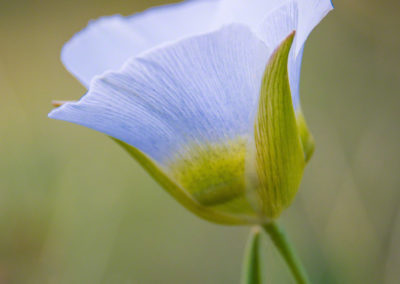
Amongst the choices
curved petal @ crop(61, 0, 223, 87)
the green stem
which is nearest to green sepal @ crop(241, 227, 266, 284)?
the green stem

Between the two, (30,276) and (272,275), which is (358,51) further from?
(30,276)

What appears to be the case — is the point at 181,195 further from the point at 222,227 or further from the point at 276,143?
the point at 222,227

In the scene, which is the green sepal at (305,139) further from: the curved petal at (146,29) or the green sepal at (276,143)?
the curved petal at (146,29)

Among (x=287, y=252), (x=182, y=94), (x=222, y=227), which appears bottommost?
(x=222, y=227)

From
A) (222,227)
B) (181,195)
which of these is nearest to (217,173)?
(181,195)

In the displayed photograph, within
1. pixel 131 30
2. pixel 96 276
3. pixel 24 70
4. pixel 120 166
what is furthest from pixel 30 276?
pixel 24 70

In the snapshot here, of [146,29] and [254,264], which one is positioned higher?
[146,29]

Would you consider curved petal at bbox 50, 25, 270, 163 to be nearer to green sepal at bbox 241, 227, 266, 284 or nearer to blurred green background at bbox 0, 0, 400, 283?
green sepal at bbox 241, 227, 266, 284

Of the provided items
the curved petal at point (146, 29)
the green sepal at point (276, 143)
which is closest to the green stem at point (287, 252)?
the green sepal at point (276, 143)
